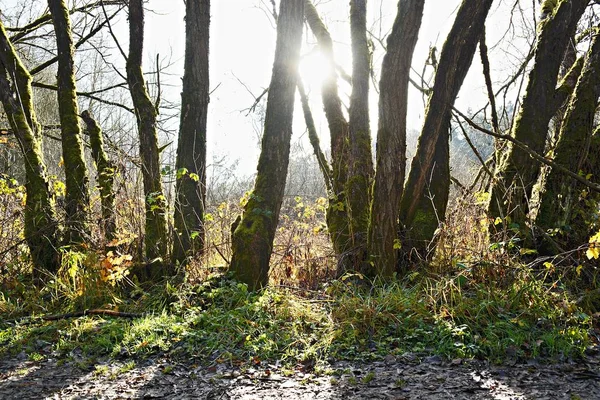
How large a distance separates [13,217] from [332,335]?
14.9 feet

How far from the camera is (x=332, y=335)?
12.7 feet

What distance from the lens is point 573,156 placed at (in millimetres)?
5082

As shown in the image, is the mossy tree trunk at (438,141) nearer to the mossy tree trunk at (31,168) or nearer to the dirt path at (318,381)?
the dirt path at (318,381)

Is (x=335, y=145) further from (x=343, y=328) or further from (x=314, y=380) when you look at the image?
(x=314, y=380)

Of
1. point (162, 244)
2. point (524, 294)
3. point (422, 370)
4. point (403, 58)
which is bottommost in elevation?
point (422, 370)

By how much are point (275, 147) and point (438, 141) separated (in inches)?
80.8

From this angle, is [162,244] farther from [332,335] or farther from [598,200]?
[598,200]

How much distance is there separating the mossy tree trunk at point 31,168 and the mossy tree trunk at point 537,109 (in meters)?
5.22

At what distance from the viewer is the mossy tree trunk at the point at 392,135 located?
4887 mm

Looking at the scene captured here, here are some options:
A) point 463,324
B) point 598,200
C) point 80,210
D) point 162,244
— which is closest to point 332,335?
point 463,324

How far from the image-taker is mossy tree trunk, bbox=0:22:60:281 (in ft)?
18.8

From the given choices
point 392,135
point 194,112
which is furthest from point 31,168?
point 392,135

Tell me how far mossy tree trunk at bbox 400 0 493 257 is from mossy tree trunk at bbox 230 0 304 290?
5.17 ft

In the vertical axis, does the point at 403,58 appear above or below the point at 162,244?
above
